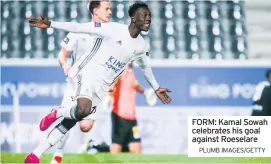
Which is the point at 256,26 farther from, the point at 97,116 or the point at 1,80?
the point at 1,80

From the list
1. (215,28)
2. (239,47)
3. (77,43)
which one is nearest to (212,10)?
(215,28)

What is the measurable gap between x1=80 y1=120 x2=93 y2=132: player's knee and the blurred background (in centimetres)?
17

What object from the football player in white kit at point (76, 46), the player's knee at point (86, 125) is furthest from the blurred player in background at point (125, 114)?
the football player in white kit at point (76, 46)

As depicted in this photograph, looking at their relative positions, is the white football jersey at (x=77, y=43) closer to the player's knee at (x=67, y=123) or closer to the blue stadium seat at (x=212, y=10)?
the player's knee at (x=67, y=123)

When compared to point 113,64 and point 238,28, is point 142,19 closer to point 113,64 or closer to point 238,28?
point 113,64

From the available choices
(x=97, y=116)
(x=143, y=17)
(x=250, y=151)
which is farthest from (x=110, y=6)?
(x=250, y=151)

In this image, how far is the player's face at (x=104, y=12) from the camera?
19.5ft

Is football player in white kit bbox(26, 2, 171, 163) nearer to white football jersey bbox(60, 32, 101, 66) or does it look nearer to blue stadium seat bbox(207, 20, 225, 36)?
white football jersey bbox(60, 32, 101, 66)

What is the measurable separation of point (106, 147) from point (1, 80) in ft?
3.72

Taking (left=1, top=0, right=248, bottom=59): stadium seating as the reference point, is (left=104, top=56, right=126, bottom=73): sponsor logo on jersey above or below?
below

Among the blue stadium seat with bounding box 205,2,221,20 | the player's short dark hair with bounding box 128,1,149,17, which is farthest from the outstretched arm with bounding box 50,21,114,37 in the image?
the blue stadium seat with bounding box 205,2,221,20

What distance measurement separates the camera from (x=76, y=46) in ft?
19.8

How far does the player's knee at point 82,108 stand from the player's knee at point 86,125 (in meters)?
0.46

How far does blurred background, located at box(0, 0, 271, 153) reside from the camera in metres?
6.58
